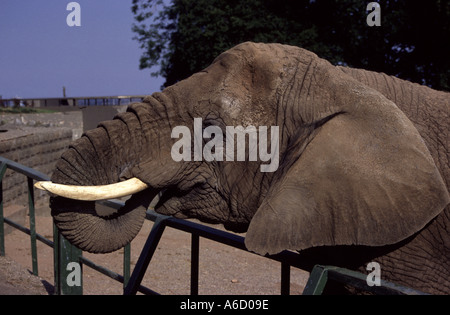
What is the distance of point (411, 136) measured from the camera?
2406mm

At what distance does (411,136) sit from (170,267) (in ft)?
22.8

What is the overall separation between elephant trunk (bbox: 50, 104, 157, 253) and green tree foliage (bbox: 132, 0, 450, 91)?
60.9 ft

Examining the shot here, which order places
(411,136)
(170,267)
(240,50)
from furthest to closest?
(170,267), (240,50), (411,136)

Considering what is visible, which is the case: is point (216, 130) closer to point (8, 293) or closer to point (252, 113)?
point (252, 113)

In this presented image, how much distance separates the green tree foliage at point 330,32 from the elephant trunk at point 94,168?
60.9ft

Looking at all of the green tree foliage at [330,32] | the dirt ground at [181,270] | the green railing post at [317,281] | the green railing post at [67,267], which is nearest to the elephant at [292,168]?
the green railing post at [317,281]

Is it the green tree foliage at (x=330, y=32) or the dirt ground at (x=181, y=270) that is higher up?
the green tree foliage at (x=330, y=32)

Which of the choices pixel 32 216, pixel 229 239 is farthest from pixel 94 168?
pixel 32 216

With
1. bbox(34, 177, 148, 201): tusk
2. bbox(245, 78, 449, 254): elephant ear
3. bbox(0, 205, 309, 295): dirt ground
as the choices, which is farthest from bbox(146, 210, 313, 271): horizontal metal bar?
bbox(0, 205, 309, 295): dirt ground

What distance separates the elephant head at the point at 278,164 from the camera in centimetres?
238

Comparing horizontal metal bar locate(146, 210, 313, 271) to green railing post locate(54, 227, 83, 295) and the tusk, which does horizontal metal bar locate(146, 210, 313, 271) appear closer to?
the tusk

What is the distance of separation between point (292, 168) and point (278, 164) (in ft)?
0.81

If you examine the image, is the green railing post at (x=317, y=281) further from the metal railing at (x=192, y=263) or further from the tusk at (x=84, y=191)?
the tusk at (x=84, y=191)
